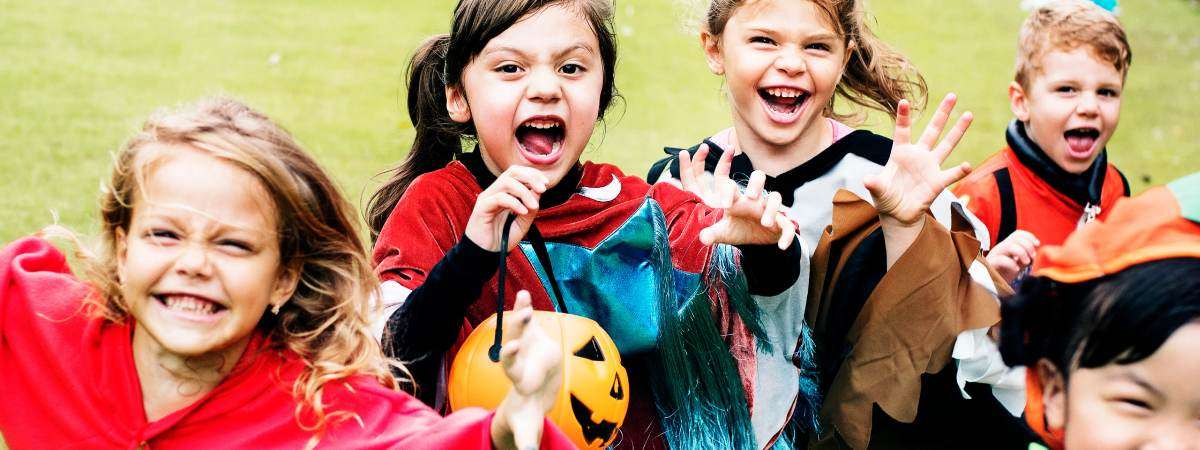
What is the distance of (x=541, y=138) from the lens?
3229 millimetres

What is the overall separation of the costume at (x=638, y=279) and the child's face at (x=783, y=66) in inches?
18.7

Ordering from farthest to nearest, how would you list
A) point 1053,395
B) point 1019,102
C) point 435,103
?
point 1019,102, point 435,103, point 1053,395

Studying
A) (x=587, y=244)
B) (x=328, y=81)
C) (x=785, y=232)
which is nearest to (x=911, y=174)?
(x=785, y=232)

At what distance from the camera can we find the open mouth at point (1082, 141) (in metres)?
4.44

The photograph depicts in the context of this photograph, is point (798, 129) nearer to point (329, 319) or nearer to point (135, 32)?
point (329, 319)

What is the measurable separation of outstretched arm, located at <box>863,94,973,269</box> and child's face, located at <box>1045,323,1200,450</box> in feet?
2.98

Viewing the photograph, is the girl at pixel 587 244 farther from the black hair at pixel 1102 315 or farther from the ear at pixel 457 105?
the black hair at pixel 1102 315

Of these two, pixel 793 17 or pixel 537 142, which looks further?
pixel 793 17

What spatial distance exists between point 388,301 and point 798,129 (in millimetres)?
1313

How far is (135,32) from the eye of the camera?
888cm

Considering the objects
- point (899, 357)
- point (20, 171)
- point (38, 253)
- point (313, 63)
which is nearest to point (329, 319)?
point (38, 253)

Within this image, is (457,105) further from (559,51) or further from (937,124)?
(937,124)

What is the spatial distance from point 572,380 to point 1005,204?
2092mm

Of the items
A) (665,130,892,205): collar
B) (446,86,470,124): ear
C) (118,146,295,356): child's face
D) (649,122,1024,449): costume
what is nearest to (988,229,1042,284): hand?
(649,122,1024,449): costume
